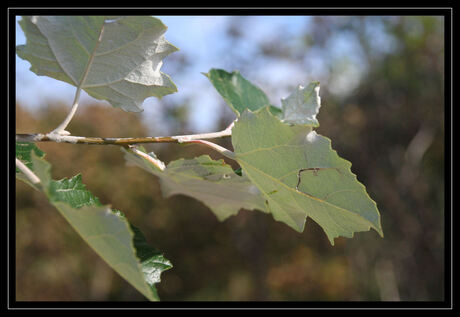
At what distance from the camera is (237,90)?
0.81 metres

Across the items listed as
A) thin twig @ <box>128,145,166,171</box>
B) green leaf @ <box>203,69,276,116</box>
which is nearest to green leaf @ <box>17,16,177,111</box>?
thin twig @ <box>128,145,166,171</box>

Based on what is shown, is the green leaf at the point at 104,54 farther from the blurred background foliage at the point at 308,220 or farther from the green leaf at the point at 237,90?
the blurred background foliage at the point at 308,220

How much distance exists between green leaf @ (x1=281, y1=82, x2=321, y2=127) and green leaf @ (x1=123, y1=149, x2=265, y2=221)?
15 centimetres

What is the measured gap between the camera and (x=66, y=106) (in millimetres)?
9047

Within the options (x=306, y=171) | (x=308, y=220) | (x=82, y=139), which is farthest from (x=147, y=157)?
(x=308, y=220)

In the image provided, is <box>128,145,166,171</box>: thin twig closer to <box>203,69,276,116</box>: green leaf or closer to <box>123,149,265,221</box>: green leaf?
<box>123,149,265,221</box>: green leaf

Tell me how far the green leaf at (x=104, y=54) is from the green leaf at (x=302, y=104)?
21cm

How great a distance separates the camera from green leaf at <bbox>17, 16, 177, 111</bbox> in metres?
0.52

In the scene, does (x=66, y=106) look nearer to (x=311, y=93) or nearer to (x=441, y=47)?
(x=441, y=47)

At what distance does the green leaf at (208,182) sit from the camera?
59 centimetres

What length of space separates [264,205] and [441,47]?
757 cm

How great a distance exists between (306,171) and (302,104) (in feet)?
0.76

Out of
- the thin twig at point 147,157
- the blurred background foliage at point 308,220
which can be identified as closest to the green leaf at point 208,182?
the thin twig at point 147,157
